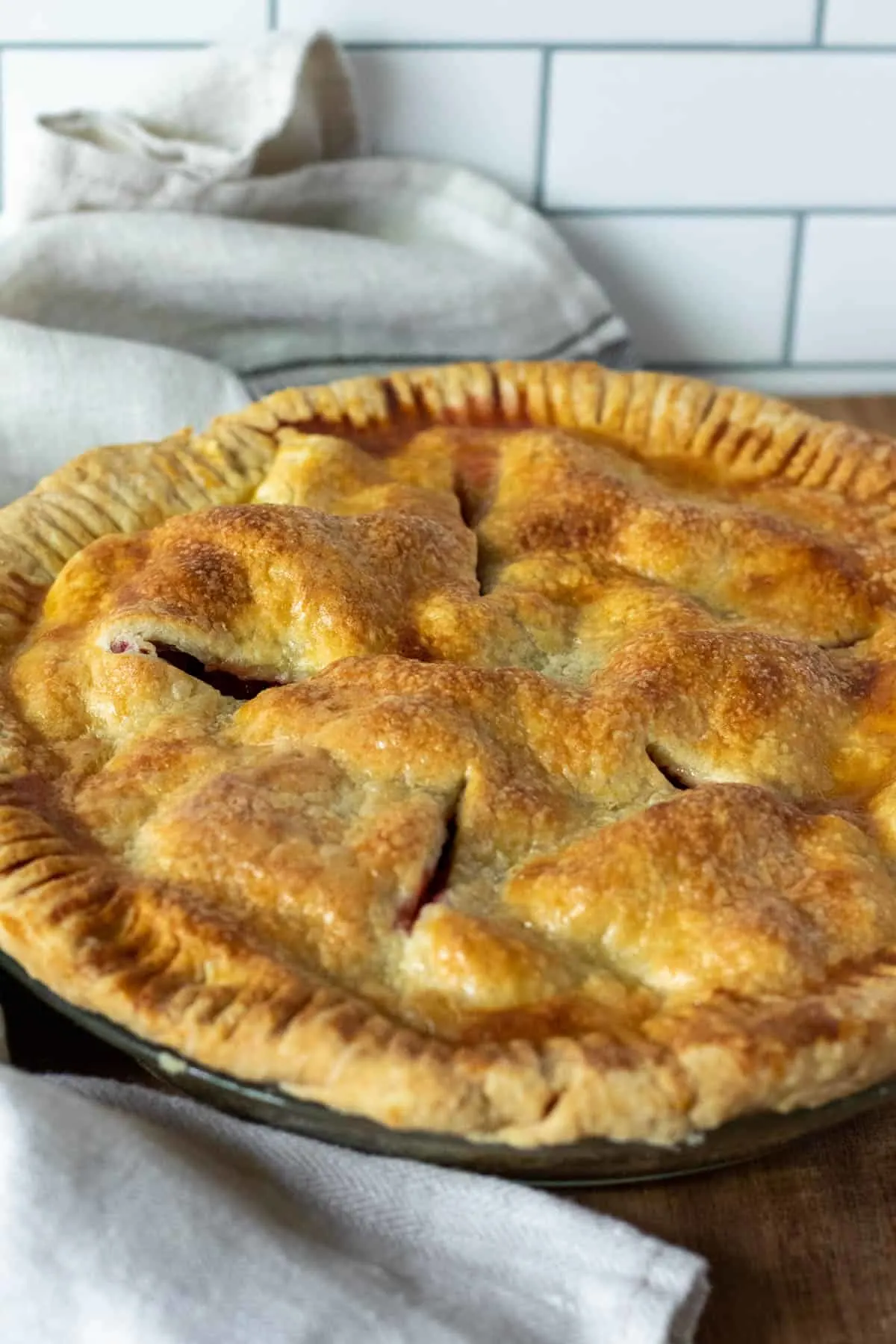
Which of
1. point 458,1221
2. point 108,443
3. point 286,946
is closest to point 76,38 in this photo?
point 108,443

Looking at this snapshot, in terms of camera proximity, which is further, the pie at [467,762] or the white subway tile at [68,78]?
the white subway tile at [68,78]

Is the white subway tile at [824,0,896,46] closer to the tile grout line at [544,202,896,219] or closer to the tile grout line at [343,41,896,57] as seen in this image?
the tile grout line at [343,41,896,57]

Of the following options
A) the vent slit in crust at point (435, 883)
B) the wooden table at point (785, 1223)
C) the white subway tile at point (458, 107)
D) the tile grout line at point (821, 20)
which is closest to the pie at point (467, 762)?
the vent slit in crust at point (435, 883)

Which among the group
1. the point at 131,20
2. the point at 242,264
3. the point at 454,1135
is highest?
the point at 131,20

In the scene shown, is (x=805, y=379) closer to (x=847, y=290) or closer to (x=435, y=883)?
(x=847, y=290)

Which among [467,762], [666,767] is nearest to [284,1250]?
[467,762]

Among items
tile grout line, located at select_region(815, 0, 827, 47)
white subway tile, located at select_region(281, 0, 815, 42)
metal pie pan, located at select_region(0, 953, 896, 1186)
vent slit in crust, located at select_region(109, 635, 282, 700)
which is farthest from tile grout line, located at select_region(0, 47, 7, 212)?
metal pie pan, located at select_region(0, 953, 896, 1186)

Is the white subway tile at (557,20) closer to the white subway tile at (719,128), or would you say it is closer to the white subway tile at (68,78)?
the white subway tile at (719,128)
